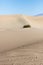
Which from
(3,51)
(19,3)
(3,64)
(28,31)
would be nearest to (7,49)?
(3,51)

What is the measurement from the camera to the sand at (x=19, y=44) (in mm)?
647

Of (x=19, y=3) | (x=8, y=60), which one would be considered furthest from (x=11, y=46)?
(x=19, y=3)

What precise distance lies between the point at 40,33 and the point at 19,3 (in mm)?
1192

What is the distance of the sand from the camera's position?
25.5 inches

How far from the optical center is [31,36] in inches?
35.4

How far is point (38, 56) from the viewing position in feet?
2.23

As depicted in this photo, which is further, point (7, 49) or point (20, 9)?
point (20, 9)

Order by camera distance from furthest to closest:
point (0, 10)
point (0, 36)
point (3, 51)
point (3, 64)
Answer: point (0, 10) → point (0, 36) → point (3, 51) → point (3, 64)

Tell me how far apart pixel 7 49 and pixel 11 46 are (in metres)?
0.04

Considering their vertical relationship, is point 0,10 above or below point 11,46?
above

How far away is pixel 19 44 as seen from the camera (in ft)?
2.62

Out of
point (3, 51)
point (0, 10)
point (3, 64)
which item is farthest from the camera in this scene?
point (0, 10)

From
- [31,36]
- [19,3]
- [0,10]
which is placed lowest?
[31,36]

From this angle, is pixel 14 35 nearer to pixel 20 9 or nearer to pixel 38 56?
pixel 38 56
